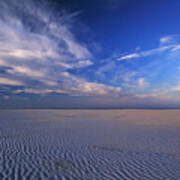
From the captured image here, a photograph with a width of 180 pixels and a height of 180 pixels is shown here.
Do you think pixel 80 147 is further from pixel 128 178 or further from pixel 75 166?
pixel 128 178

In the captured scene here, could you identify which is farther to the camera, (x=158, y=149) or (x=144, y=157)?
(x=158, y=149)

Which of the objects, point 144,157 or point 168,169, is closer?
point 168,169

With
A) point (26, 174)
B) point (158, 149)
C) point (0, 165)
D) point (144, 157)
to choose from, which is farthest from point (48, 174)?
point (158, 149)

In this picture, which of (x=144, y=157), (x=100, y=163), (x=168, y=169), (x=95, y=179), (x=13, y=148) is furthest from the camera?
(x=13, y=148)

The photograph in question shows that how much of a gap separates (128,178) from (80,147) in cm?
531

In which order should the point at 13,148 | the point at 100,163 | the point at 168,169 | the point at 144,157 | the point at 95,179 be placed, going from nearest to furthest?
the point at 95,179 → the point at 168,169 → the point at 100,163 → the point at 144,157 → the point at 13,148

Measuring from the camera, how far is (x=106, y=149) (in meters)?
11.0

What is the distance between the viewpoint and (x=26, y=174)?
6750 mm

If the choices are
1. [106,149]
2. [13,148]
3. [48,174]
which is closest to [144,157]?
[106,149]

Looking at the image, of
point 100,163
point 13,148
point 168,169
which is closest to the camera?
point 168,169

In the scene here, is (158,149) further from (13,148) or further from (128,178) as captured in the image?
(13,148)

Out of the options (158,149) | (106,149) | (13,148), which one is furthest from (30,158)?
(158,149)

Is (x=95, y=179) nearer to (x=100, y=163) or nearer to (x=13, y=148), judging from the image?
(x=100, y=163)

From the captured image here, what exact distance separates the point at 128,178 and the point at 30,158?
215 inches
